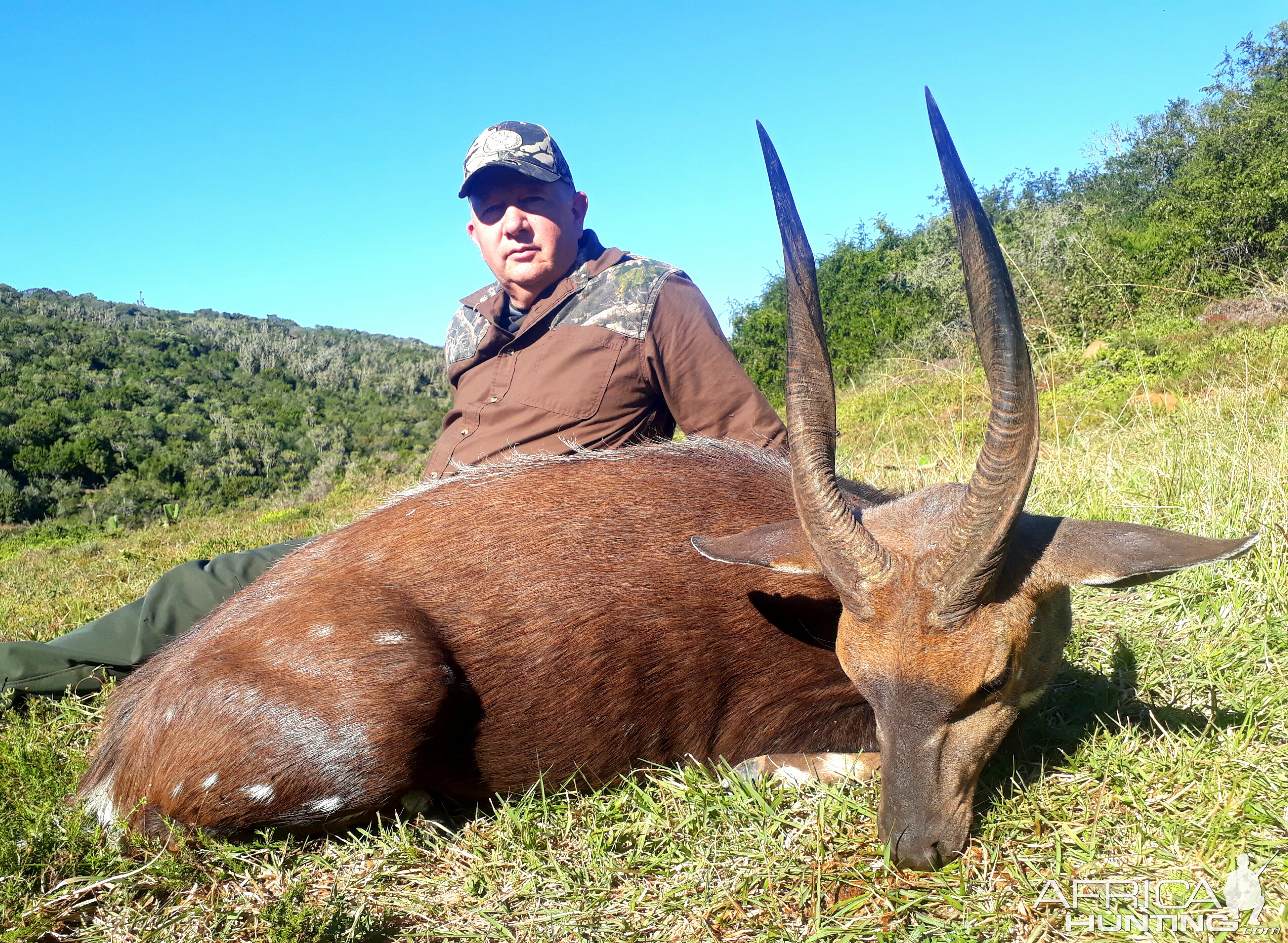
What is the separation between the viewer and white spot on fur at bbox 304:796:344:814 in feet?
8.16

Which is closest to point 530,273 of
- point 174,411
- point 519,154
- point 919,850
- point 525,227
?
point 525,227

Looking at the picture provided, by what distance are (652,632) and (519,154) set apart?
8.34 feet

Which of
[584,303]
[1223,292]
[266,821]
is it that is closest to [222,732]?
[266,821]

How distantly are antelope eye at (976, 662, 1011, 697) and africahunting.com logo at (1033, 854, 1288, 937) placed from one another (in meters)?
0.50

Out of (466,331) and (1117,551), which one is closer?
(1117,551)

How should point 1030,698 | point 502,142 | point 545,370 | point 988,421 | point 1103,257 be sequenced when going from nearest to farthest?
point 988,421 → point 1030,698 → point 545,370 → point 502,142 → point 1103,257

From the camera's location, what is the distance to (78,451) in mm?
28016

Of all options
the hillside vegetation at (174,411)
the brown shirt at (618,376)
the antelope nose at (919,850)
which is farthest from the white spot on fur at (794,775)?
the hillside vegetation at (174,411)

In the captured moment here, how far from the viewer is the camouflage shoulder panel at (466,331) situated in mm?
4418

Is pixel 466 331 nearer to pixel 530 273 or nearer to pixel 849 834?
pixel 530 273

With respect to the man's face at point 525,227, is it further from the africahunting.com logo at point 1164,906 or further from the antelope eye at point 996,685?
the africahunting.com logo at point 1164,906

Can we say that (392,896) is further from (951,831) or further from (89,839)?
(951,831)

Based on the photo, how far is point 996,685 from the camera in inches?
81.4

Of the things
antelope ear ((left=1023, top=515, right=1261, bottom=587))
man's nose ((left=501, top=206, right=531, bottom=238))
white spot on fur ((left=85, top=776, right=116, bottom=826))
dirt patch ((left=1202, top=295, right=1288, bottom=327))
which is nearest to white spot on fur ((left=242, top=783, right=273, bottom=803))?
white spot on fur ((left=85, top=776, right=116, bottom=826))
